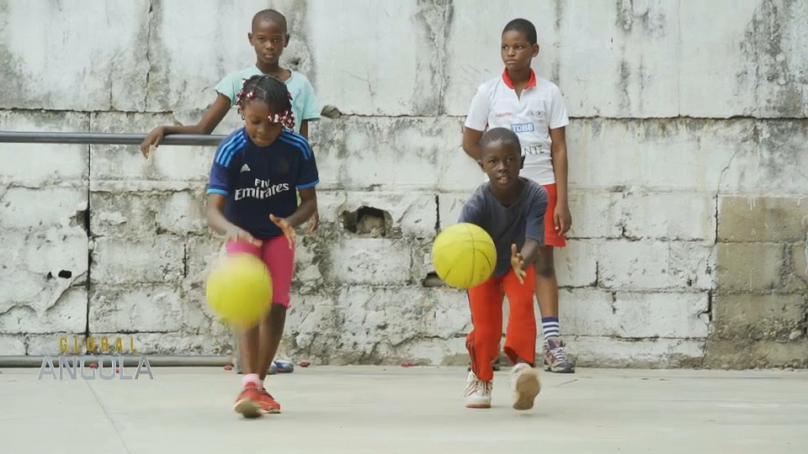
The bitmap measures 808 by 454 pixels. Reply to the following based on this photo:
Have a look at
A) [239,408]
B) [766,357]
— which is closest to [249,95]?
[239,408]

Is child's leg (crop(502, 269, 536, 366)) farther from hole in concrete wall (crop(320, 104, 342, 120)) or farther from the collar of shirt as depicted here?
hole in concrete wall (crop(320, 104, 342, 120))

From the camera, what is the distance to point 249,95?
6406 millimetres

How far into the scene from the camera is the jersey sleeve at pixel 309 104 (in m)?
8.15

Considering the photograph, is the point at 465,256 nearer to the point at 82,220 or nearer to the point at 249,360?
the point at 249,360

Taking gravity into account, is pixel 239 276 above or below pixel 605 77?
below

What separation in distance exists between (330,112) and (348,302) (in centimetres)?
114

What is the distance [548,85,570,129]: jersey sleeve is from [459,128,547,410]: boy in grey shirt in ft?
5.66

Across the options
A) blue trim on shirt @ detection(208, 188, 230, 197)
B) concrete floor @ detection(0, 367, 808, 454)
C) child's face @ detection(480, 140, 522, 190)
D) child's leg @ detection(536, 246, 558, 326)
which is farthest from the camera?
child's leg @ detection(536, 246, 558, 326)

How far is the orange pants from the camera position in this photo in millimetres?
6547

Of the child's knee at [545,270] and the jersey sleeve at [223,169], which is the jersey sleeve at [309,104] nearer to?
the child's knee at [545,270]

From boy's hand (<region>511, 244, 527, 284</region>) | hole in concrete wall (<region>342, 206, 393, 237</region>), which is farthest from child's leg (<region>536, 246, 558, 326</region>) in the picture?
boy's hand (<region>511, 244, 527, 284</region>)

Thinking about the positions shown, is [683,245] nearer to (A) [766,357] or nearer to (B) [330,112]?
(A) [766,357]

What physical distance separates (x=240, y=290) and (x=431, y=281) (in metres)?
2.75

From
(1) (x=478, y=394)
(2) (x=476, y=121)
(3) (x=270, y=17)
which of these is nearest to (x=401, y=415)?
(1) (x=478, y=394)
